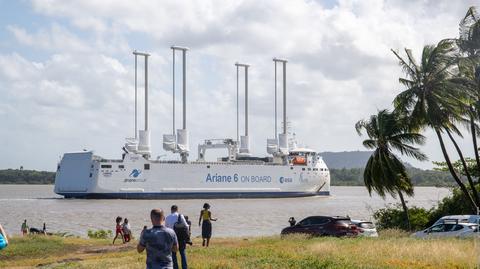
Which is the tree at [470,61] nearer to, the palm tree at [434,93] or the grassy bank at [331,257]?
the palm tree at [434,93]

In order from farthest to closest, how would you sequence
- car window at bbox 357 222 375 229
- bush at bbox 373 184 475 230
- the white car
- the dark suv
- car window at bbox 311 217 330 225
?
bush at bbox 373 184 475 230 < car window at bbox 311 217 330 225 < car window at bbox 357 222 375 229 < the dark suv < the white car

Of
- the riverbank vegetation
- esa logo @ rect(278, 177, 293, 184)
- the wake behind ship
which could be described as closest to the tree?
the riverbank vegetation

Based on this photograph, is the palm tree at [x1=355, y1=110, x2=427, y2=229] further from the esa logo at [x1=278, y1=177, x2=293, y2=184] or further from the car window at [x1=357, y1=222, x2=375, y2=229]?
the esa logo at [x1=278, y1=177, x2=293, y2=184]

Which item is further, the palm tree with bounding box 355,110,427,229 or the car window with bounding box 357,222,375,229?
the palm tree with bounding box 355,110,427,229

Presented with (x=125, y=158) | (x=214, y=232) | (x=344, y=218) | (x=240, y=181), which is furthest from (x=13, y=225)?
(x=240, y=181)

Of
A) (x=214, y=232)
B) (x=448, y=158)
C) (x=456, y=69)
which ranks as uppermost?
(x=456, y=69)

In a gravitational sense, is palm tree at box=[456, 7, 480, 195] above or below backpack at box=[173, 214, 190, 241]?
above

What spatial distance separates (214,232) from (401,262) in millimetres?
22575

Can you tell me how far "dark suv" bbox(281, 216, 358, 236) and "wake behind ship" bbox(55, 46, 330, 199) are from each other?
5773 cm

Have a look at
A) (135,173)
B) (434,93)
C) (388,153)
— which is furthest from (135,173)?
(434,93)

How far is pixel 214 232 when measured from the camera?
35.2m

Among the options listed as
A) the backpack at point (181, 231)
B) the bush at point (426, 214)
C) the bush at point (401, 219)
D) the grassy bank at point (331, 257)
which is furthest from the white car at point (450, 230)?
the backpack at point (181, 231)

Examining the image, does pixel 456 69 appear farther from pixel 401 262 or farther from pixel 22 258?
pixel 22 258

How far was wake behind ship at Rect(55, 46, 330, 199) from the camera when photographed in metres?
79.0
